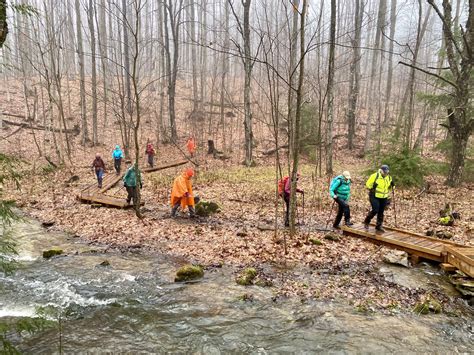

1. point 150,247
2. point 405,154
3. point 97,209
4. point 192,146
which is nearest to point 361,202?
point 405,154

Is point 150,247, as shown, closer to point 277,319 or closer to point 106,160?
point 277,319

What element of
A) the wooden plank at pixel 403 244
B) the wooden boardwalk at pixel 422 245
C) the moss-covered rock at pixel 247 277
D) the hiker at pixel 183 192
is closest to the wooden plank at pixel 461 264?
the wooden boardwalk at pixel 422 245

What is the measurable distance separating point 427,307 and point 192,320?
4.31 m

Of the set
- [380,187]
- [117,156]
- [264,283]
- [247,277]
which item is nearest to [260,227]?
[247,277]

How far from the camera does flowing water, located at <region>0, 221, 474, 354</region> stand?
5633 millimetres

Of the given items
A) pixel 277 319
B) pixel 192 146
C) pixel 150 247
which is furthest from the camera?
pixel 192 146

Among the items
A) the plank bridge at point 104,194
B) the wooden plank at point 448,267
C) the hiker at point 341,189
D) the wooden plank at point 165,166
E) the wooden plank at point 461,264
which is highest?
the hiker at point 341,189

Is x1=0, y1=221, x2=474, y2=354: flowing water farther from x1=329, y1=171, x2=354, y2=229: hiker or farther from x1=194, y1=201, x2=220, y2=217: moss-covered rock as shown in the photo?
x1=329, y1=171, x2=354, y2=229: hiker

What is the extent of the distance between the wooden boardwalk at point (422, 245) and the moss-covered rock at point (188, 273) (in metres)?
4.73

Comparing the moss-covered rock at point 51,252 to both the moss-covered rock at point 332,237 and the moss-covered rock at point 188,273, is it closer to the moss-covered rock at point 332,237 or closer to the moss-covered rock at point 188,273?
the moss-covered rock at point 188,273

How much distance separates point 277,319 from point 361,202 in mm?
9004

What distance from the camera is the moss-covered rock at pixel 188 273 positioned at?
791 centimetres

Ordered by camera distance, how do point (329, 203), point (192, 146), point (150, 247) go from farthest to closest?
point (192, 146), point (329, 203), point (150, 247)

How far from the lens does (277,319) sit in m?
6.36
